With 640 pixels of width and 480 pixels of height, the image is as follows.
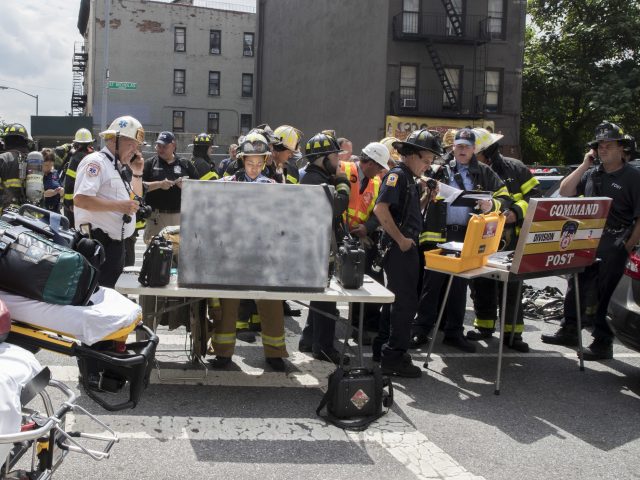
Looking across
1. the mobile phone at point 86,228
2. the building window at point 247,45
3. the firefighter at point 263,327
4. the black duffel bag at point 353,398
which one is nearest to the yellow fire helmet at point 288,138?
the firefighter at point 263,327

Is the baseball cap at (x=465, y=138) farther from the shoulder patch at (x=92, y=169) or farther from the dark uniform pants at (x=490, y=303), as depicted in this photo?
the shoulder patch at (x=92, y=169)

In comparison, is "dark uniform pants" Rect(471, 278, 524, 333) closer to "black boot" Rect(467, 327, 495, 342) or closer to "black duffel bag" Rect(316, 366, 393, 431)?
"black boot" Rect(467, 327, 495, 342)

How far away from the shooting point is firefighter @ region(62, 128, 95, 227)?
29.1 ft

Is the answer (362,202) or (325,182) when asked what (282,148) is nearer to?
(362,202)

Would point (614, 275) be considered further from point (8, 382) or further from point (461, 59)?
point (461, 59)

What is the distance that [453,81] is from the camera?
29.3m

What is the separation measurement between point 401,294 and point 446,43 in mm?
24915

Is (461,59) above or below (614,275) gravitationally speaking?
above

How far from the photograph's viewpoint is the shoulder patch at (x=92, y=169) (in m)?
5.22

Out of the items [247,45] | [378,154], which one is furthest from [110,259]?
[247,45]

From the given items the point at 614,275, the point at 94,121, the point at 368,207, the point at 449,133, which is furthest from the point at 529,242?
the point at 94,121

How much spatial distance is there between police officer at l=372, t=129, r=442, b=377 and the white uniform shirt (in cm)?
205

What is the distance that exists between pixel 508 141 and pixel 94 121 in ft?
98.7

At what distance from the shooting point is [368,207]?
7406 millimetres
